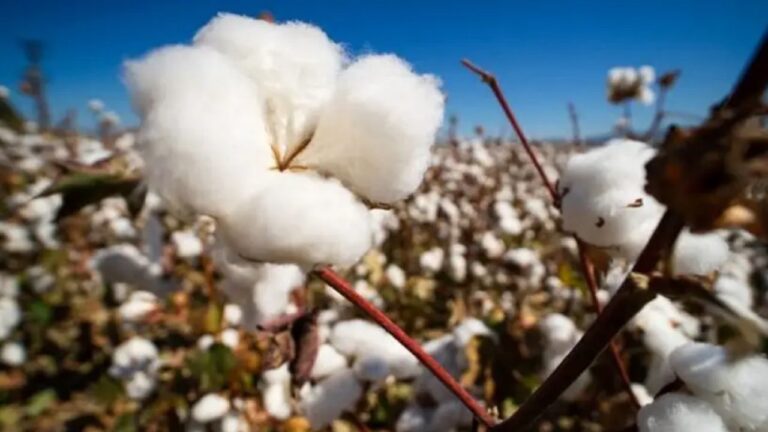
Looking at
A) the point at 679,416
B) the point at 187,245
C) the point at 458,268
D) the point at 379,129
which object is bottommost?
the point at 679,416

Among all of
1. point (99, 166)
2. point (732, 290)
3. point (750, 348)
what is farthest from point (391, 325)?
point (732, 290)

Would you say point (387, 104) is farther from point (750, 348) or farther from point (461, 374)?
point (461, 374)

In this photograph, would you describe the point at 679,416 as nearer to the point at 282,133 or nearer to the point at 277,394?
the point at 282,133

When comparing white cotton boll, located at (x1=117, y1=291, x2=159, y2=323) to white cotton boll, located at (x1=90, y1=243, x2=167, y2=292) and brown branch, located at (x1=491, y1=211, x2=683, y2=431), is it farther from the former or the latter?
brown branch, located at (x1=491, y1=211, x2=683, y2=431)

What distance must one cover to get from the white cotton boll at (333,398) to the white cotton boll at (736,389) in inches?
30.9

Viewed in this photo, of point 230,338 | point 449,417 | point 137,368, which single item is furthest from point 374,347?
point 137,368

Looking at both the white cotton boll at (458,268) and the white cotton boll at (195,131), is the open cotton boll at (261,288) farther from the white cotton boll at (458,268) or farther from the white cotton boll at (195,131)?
the white cotton boll at (458,268)

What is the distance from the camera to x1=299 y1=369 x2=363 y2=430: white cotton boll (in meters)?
1.35

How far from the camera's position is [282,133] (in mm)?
577

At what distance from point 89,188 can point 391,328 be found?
1.45 feet

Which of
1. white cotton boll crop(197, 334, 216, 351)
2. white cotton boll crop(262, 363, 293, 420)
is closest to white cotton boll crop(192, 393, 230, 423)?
white cotton boll crop(262, 363, 293, 420)

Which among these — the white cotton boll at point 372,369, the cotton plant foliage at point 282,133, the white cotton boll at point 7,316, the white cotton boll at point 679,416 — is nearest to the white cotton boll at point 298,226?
the cotton plant foliage at point 282,133

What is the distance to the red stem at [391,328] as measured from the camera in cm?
58

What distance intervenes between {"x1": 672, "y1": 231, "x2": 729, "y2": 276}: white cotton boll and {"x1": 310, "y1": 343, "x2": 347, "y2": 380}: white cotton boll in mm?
829
